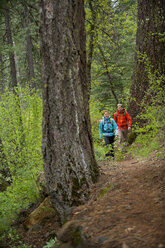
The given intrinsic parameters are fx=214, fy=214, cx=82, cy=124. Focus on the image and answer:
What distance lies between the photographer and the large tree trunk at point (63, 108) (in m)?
3.74

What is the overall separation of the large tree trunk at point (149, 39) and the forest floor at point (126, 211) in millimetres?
3920

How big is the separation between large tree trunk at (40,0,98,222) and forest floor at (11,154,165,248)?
44cm

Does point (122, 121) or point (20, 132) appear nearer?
point (20, 132)

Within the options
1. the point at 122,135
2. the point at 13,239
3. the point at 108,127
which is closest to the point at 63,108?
the point at 13,239

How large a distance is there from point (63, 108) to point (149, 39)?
5735 millimetres

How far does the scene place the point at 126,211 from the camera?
2920mm

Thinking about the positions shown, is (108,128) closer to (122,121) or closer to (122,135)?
(122,121)

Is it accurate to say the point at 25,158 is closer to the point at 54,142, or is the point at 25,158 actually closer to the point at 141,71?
the point at 54,142

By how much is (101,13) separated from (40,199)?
8529mm

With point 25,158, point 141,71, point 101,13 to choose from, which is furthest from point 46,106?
point 101,13

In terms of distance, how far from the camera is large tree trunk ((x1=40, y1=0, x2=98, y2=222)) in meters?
3.74

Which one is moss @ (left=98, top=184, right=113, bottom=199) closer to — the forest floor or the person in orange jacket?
the forest floor

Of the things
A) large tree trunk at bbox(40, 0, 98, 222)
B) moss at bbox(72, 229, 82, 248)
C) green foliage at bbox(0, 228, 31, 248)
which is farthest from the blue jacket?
moss at bbox(72, 229, 82, 248)

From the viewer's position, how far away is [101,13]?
9.99 m
